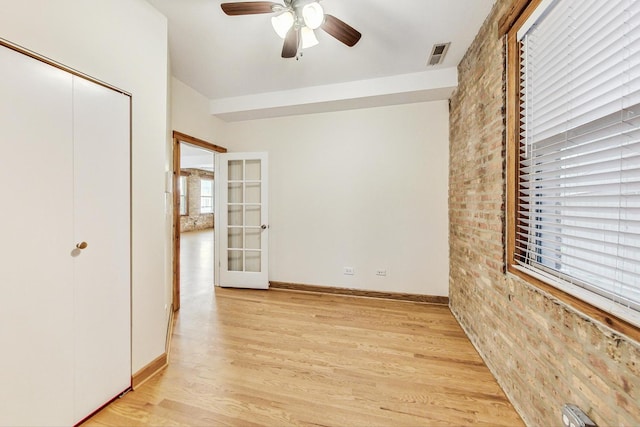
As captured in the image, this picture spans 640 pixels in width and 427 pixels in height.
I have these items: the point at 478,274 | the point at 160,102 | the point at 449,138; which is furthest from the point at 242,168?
the point at 478,274

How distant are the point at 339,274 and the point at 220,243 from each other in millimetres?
1924

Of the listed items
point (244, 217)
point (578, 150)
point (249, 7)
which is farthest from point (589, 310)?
point (244, 217)

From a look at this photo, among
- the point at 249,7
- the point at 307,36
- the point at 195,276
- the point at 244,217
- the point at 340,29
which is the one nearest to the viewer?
the point at 249,7

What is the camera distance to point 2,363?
1.13 m

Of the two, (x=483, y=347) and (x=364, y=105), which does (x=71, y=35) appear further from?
(x=483, y=347)

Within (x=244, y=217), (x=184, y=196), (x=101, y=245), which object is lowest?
(x=101, y=245)

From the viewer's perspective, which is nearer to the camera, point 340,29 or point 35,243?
point 35,243

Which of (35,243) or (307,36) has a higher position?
(307,36)

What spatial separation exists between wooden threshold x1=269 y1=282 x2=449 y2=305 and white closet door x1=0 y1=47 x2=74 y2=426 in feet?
8.28

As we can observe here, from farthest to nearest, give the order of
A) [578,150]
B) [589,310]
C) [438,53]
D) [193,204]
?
[193,204] → [438,53] → [578,150] → [589,310]

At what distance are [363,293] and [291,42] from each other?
3022 mm

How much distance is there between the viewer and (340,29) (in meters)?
1.79

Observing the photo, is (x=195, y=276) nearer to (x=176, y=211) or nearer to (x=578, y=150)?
(x=176, y=211)

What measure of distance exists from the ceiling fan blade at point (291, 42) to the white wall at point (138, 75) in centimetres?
96
